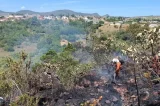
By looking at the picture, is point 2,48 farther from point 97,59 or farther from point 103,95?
point 103,95

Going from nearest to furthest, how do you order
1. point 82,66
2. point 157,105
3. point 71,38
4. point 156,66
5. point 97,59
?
point 156,66 → point 157,105 → point 82,66 → point 97,59 → point 71,38

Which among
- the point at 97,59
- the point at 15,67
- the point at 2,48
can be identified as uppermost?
the point at 15,67

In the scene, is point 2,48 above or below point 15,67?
below

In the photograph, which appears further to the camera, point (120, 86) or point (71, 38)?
point (71, 38)

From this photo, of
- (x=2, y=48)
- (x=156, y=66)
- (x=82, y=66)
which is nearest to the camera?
(x=156, y=66)

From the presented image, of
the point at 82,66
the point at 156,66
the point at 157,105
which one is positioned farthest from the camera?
the point at 82,66

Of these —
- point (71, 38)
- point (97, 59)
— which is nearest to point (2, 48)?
point (71, 38)

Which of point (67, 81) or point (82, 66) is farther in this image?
point (82, 66)

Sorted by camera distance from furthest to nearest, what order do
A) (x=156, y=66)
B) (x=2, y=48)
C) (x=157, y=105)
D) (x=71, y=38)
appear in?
(x=71, y=38) → (x=2, y=48) → (x=157, y=105) → (x=156, y=66)

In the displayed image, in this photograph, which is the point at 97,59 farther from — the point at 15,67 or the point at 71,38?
the point at 71,38

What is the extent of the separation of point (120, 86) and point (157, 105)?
2.02 metres

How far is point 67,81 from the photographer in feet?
35.6

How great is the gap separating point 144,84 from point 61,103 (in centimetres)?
313

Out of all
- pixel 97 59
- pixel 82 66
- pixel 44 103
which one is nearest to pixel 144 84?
pixel 82 66
